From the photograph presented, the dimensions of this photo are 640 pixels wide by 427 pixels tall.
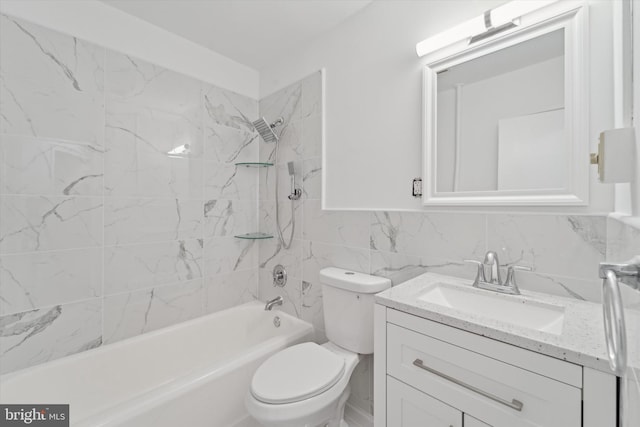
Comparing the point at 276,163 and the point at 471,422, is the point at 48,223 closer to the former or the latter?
the point at 276,163

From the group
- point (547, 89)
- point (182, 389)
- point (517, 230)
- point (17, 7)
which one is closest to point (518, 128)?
point (547, 89)

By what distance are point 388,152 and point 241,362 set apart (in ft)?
4.43

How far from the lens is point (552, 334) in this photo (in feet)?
2.35

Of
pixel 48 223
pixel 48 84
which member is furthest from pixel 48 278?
pixel 48 84

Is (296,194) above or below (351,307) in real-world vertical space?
above

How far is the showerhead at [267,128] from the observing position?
2043 millimetres

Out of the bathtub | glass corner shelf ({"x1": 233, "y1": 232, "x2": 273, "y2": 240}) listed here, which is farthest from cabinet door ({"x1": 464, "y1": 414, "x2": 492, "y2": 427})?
glass corner shelf ({"x1": 233, "y1": 232, "x2": 273, "y2": 240})

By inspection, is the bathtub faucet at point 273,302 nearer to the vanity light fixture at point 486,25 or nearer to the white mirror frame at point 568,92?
the white mirror frame at point 568,92

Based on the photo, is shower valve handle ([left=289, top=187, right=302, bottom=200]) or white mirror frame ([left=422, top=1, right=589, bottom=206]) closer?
white mirror frame ([left=422, top=1, right=589, bottom=206])

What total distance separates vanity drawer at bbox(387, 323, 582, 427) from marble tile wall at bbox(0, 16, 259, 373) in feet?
5.05

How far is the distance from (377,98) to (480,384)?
54.3 inches

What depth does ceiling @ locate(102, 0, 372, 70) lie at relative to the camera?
5.14 ft

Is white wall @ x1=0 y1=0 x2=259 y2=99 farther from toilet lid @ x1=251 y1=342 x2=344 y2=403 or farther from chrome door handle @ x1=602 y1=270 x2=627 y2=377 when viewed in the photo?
chrome door handle @ x1=602 y1=270 x2=627 y2=377

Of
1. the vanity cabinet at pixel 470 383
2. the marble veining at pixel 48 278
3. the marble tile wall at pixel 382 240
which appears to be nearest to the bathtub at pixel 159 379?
the marble veining at pixel 48 278
